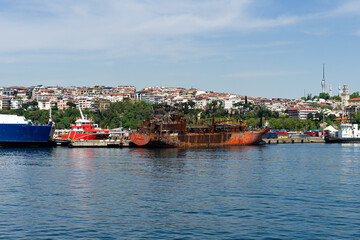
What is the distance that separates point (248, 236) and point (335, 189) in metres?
14.5

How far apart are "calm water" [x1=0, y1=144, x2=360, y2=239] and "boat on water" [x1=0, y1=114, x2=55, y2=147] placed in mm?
44221

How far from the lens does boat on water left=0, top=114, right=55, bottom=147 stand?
8578 cm

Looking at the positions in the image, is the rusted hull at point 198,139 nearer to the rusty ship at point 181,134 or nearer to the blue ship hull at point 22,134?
→ the rusty ship at point 181,134

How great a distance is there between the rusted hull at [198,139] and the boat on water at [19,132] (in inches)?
743

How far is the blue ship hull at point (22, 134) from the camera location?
85938mm

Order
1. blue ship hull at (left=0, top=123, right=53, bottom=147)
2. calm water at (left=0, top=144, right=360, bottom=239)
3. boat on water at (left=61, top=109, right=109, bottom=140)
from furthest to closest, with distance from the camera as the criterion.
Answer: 1. boat on water at (left=61, top=109, right=109, bottom=140)
2. blue ship hull at (left=0, top=123, right=53, bottom=147)
3. calm water at (left=0, top=144, right=360, bottom=239)

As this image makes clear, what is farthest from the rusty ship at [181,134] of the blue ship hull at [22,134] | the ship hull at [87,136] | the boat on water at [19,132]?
the boat on water at [19,132]

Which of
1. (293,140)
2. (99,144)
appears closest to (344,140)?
(293,140)

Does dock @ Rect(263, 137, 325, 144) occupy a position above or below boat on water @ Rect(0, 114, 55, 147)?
below

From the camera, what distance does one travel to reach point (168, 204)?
89.5 ft

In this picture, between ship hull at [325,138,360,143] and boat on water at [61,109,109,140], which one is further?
ship hull at [325,138,360,143]

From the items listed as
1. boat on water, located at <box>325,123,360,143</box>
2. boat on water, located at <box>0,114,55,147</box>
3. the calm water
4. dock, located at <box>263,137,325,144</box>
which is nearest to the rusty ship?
boat on water, located at <box>0,114,55,147</box>

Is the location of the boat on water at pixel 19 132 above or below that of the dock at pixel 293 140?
above

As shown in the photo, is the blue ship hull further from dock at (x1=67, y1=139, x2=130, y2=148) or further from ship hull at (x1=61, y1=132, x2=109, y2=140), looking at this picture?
ship hull at (x1=61, y1=132, x2=109, y2=140)
